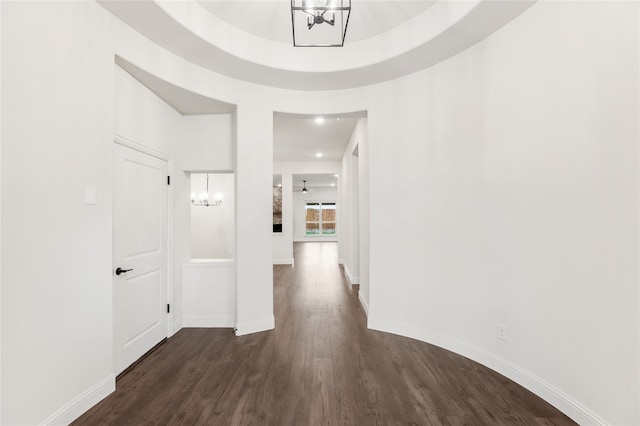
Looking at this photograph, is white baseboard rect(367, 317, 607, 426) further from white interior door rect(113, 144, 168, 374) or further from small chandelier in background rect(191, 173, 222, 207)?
small chandelier in background rect(191, 173, 222, 207)

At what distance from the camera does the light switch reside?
204 centimetres

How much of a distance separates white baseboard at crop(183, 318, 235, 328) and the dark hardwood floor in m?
0.10

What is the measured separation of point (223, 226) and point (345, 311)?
2.72 m

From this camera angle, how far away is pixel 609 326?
173 cm

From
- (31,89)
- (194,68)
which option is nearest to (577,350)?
(31,89)

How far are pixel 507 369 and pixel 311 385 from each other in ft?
5.31

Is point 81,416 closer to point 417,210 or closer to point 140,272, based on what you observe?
point 140,272

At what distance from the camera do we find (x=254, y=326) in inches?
134

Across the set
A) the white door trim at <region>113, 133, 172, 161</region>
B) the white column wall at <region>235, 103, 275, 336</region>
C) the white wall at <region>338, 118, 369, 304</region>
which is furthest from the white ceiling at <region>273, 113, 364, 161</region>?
the white door trim at <region>113, 133, 172, 161</region>

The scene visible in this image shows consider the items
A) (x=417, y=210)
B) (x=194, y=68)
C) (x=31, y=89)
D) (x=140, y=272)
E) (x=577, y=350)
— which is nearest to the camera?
(x=31, y=89)

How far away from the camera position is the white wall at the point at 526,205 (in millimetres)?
1697

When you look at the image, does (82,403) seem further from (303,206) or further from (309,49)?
(303,206)

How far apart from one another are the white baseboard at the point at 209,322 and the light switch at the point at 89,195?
81.0 inches

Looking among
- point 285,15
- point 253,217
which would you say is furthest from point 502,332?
point 285,15
